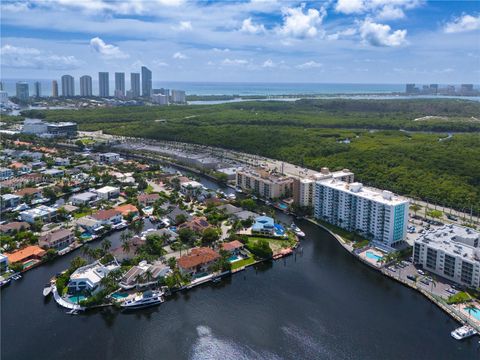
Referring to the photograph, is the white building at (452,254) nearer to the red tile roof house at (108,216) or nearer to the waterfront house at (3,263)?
the red tile roof house at (108,216)

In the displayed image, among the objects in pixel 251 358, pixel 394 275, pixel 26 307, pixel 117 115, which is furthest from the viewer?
pixel 117 115

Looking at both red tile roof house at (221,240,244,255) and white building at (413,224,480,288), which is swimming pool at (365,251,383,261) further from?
red tile roof house at (221,240,244,255)

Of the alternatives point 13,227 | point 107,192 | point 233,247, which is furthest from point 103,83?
point 233,247

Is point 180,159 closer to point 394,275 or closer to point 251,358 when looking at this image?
point 394,275

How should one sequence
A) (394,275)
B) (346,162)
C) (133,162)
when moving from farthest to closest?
(133,162)
(346,162)
(394,275)

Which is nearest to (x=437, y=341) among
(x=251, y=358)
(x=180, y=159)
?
(x=251, y=358)

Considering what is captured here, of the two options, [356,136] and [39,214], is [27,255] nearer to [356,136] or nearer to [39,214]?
[39,214]
